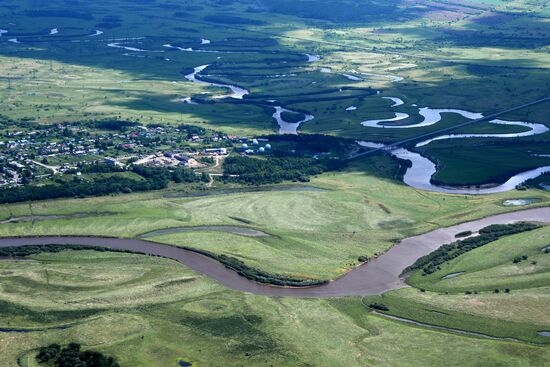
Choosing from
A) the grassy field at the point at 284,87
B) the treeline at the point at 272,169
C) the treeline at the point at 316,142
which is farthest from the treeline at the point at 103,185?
the grassy field at the point at 284,87

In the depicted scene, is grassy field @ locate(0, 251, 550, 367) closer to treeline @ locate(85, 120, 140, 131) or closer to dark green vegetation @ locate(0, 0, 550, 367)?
dark green vegetation @ locate(0, 0, 550, 367)

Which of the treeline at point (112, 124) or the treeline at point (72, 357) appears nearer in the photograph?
the treeline at point (72, 357)

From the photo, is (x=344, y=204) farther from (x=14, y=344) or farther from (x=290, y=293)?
(x=14, y=344)

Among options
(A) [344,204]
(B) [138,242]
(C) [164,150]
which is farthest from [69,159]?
(A) [344,204]

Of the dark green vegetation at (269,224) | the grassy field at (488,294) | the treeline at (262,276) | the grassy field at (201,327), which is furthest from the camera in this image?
the treeline at (262,276)

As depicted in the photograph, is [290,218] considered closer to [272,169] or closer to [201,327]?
[272,169]

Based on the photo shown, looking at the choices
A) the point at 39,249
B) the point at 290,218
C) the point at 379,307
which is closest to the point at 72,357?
the point at 39,249

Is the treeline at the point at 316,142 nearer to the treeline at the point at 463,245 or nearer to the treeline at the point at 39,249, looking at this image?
the treeline at the point at 463,245
